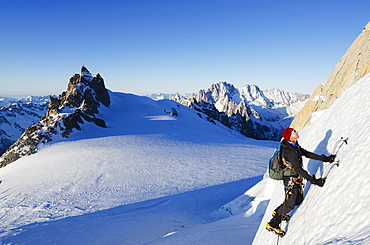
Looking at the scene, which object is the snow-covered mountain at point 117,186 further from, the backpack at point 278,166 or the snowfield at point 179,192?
the backpack at point 278,166

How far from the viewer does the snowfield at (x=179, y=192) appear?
184 inches

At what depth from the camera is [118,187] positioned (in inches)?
806

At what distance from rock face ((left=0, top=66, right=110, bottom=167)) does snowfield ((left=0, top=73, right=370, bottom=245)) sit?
8.45 ft

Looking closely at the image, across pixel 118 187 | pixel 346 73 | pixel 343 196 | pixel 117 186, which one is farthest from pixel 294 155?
pixel 117 186

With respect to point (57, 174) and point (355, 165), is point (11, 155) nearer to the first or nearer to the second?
point (57, 174)

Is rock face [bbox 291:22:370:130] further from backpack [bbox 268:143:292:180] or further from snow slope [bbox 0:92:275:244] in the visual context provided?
snow slope [bbox 0:92:275:244]

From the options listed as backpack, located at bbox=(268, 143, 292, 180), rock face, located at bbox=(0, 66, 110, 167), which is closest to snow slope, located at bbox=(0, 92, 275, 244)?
rock face, located at bbox=(0, 66, 110, 167)

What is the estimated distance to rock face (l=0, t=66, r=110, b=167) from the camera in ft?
110

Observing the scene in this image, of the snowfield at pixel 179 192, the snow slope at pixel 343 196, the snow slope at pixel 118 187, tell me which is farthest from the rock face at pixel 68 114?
the snow slope at pixel 343 196

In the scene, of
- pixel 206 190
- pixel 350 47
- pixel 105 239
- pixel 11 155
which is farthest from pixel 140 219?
pixel 11 155

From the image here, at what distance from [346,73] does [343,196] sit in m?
10.8

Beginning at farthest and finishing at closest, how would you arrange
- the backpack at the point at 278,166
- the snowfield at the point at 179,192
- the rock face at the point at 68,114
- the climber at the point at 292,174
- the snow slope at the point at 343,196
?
the rock face at the point at 68,114
the backpack at the point at 278,166
the climber at the point at 292,174
the snowfield at the point at 179,192
the snow slope at the point at 343,196

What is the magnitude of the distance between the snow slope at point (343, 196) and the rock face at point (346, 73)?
5.14 metres

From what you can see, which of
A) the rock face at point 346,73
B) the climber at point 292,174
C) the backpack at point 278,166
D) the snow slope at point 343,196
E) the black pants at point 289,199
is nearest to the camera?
the snow slope at point 343,196
